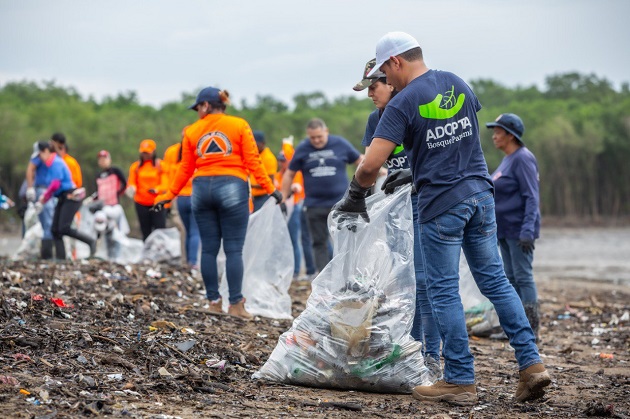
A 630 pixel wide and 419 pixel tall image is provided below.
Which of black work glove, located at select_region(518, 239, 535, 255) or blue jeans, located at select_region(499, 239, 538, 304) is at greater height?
black work glove, located at select_region(518, 239, 535, 255)

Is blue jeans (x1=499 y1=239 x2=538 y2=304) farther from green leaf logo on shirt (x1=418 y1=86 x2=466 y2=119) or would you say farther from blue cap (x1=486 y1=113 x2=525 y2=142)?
green leaf logo on shirt (x1=418 y1=86 x2=466 y2=119)

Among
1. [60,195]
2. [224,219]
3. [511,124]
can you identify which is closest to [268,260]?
[224,219]

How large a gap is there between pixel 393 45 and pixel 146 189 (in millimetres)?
8386

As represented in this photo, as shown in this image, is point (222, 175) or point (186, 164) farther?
point (186, 164)

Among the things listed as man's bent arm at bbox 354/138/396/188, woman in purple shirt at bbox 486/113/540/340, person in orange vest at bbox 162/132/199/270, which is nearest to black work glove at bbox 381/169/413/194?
man's bent arm at bbox 354/138/396/188

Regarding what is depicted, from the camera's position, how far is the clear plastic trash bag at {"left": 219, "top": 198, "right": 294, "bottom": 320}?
7695mm

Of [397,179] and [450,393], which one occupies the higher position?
[397,179]

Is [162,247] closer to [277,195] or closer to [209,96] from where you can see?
[277,195]

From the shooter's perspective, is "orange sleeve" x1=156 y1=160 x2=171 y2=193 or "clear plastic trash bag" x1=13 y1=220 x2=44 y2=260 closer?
"orange sleeve" x1=156 y1=160 x2=171 y2=193

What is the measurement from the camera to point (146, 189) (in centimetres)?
1232

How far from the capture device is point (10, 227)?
41031 millimetres

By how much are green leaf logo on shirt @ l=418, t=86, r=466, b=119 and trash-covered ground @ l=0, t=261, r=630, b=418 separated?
4.97ft

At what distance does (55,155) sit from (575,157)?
53.6m

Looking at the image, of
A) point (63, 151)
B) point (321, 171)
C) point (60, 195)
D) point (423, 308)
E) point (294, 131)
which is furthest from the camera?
point (294, 131)
